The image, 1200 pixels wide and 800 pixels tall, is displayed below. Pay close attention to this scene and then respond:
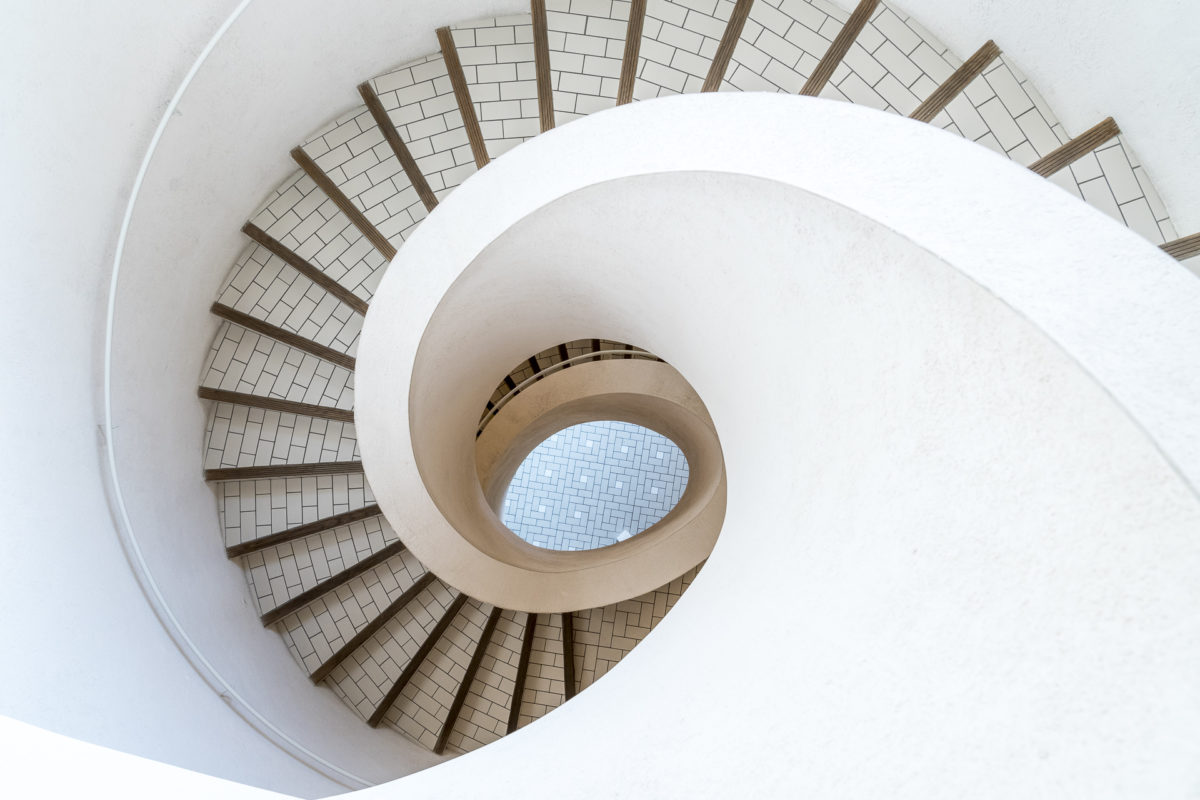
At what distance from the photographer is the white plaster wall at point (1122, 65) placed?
249cm

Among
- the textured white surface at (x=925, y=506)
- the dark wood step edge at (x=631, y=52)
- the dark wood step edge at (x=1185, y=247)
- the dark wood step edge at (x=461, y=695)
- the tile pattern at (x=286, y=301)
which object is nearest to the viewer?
the textured white surface at (x=925, y=506)

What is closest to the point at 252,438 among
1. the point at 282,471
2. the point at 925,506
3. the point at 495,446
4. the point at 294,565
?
the point at 282,471

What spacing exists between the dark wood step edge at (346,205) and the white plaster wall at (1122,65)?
10.4 ft

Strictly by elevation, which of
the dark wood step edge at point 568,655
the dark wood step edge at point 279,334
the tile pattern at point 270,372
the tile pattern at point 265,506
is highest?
the dark wood step edge at point 279,334

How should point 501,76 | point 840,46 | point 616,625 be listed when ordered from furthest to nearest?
point 616,625 < point 501,76 < point 840,46

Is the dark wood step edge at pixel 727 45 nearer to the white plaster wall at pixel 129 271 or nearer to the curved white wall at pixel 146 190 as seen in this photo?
the curved white wall at pixel 146 190

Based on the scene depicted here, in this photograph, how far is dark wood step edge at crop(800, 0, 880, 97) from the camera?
317 centimetres

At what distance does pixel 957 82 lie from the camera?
9.42 feet

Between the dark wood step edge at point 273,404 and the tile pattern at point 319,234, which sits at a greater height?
the tile pattern at point 319,234

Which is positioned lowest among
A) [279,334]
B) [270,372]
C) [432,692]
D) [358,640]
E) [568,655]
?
[432,692]

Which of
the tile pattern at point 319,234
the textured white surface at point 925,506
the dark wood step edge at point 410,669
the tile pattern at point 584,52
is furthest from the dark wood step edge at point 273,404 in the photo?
the textured white surface at point 925,506

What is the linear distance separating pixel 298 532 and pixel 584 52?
3407 mm

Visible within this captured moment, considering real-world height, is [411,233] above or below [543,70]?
below

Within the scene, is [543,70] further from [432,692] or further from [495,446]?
[495,446]
